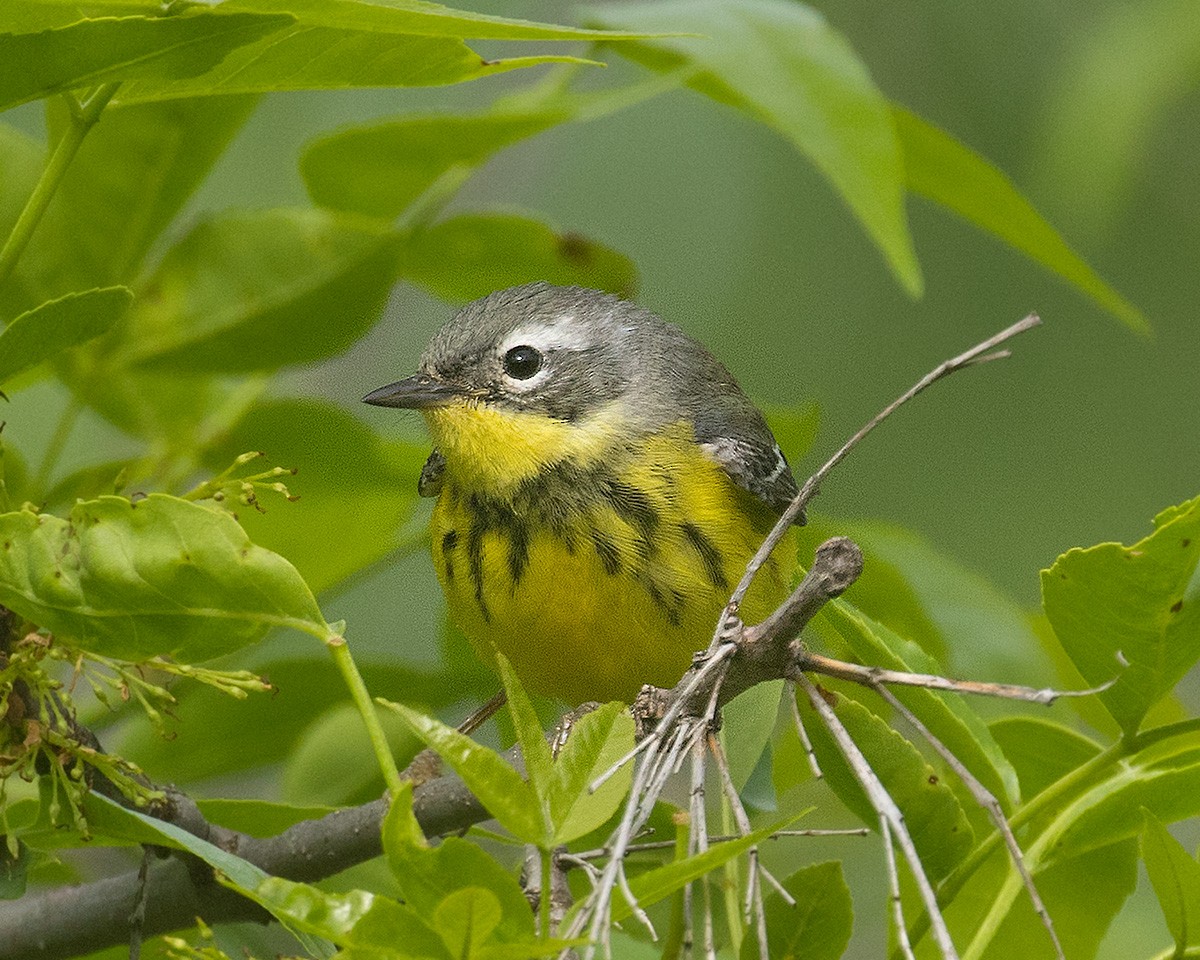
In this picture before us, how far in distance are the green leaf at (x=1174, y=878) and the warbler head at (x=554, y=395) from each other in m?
1.65

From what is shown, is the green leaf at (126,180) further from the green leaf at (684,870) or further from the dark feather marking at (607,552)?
the green leaf at (684,870)

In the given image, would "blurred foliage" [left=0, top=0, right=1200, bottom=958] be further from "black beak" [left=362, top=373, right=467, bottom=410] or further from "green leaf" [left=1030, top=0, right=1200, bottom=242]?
"black beak" [left=362, top=373, right=467, bottom=410]

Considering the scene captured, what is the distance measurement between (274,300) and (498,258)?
1.79ft

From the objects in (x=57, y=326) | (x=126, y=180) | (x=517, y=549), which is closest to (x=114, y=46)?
(x=57, y=326)

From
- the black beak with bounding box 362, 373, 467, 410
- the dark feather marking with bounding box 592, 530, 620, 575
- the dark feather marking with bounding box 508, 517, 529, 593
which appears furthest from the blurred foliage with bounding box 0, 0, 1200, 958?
the dark feather marking with bounding box 592, 530, 620, 575

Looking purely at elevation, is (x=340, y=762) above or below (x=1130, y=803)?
below

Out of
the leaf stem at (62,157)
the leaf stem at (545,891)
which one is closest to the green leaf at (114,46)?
the leaf stem at (62,157)

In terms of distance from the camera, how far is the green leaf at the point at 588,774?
1380 mm

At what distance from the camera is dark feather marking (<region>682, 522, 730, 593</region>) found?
3.13 meters

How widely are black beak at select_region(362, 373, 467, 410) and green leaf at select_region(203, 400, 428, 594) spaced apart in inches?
13.0

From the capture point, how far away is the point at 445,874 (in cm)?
138

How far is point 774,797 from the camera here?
2.55 meters

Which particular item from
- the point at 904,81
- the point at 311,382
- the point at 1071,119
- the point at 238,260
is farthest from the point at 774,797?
the point at 904,81

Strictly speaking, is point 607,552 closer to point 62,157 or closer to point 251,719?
point 251,719
